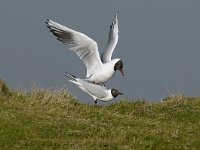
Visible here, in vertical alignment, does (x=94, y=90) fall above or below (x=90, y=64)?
below

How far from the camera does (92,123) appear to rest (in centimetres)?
1141

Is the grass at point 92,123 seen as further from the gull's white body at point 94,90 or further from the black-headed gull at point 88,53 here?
the black-headed gull at point 88,53

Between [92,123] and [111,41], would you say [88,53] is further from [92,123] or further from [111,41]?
[92,123]

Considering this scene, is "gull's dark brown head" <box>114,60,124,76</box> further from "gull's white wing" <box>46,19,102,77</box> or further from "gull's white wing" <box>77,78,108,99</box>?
"gull's white wing" <box>77,78,108,99</box>

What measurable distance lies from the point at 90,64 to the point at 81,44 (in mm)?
830

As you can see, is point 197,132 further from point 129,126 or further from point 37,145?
point 37,145

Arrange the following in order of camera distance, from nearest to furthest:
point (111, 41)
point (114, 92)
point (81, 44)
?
point (114, 92) → point (81, 44) → point (111, 41)

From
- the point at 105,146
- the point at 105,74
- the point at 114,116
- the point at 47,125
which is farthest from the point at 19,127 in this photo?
the point at 105,74

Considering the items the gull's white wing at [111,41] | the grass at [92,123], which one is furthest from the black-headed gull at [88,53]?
the grass at [92,123]

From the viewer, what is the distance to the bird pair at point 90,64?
1459 centimetres

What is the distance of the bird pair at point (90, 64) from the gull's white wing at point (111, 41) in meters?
0.70

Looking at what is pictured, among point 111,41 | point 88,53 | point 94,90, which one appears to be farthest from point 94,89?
point 111,41

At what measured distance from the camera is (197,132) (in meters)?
11.5

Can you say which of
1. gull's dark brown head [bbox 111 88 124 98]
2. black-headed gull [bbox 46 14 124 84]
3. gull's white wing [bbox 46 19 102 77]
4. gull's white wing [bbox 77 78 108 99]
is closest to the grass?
gull's dark brown head [bbox 111 88 124 98]
